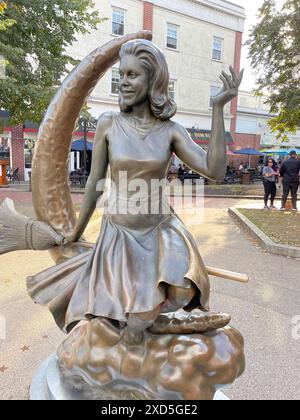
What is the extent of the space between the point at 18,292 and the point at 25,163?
54.6 ft

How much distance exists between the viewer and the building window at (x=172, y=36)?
72.3 feet

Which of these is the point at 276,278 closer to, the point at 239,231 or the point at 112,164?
the point at 239,231

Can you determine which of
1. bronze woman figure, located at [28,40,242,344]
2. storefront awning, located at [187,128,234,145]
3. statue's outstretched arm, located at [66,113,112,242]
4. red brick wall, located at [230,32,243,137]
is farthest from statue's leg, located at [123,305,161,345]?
red brick wall, located at [230,32,243,137]

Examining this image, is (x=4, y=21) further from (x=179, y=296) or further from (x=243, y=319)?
(x=179, y=296)

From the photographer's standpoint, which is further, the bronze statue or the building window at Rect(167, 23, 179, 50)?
the building window at Rect(167, 23, 179, 50)

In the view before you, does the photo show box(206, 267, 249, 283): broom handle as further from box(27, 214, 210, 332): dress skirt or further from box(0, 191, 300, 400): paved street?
box(0, 191, 300, 400): paved street

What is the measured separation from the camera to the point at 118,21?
20.0m

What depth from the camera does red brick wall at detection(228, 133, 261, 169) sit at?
27484 mm

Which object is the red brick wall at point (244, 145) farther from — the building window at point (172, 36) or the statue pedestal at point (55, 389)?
the statue pedestal at point (55, 389)

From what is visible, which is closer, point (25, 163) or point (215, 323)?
point (215, 323)

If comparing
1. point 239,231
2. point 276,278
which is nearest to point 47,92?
point 239,231

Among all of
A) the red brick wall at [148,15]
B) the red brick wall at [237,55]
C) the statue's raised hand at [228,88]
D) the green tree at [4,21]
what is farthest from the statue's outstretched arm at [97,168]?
the red brick wall at [237,55]

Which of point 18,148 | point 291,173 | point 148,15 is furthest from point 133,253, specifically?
point 148,15

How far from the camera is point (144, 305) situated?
1.78m
